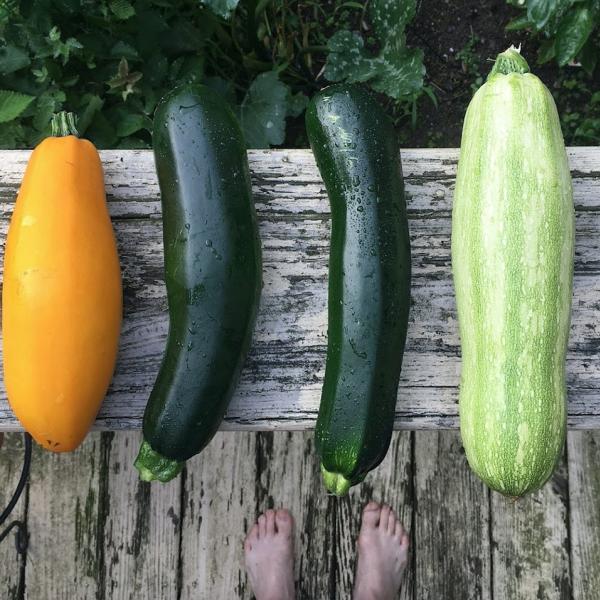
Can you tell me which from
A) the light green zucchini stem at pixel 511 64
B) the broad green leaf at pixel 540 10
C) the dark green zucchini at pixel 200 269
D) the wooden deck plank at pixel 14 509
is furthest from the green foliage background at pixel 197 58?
the wooden deck plank at pixel 14 509

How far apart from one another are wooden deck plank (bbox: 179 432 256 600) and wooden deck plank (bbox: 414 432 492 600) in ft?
1.71

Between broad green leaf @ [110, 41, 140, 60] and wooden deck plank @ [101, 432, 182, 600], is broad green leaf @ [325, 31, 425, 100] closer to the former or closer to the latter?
broad green leaf @ [110, 41, 140, 60]

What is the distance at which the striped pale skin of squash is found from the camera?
116 centimetres

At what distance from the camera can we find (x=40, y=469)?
1.97m

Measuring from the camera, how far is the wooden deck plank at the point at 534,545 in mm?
1919

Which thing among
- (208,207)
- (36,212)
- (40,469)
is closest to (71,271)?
(36,212)

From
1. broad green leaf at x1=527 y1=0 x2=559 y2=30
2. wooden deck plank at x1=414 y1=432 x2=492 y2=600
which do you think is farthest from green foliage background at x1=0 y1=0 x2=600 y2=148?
wooden deck plank at x1=414 y1=432 x2=492 y2=600

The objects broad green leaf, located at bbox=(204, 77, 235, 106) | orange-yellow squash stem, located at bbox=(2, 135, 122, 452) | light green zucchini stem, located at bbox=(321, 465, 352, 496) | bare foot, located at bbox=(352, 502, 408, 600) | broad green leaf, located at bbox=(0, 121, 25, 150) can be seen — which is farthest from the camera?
bare foot, located at bbox=(352, 502, 408, 600)

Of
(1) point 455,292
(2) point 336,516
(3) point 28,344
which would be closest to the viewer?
(3) point 28,344

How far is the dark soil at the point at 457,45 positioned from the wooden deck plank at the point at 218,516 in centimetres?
115

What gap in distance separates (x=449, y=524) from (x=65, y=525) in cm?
117

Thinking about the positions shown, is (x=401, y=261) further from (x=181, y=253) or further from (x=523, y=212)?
(x=181, y=253)

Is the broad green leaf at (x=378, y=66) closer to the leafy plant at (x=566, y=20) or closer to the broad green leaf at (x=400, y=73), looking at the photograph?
the broad green leaf at (x=400, y=73)

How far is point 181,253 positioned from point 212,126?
0.82 ft
